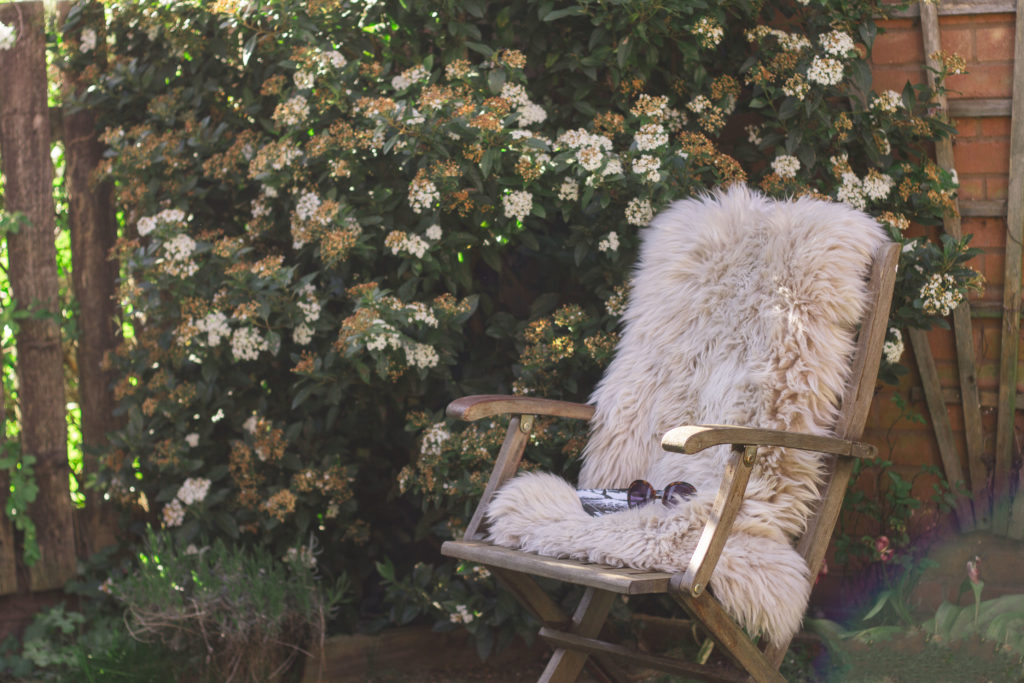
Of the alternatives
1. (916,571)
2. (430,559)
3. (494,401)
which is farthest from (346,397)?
(916,571)

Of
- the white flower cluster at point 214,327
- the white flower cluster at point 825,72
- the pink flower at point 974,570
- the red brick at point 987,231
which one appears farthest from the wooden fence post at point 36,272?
the red brick at point 987,231

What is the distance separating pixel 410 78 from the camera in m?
2.60

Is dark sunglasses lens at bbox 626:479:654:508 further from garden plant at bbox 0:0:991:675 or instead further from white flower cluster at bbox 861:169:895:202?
white flower cluster at bbox 861:169:895:202

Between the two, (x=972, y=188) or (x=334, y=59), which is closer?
(x=334, y=59)

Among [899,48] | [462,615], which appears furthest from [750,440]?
[899,48]

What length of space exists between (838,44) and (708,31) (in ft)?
1.13

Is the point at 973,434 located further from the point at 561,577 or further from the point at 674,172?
the point at 561,577

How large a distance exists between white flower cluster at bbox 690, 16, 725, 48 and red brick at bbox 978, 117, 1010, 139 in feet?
2.84

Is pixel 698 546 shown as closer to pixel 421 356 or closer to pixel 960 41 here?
pixel 421 356

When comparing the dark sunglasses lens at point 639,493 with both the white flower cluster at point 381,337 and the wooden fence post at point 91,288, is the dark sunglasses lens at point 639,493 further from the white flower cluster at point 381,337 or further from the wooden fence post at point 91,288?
the wooden fence post at point 91,288

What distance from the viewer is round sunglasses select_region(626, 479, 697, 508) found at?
2012mm

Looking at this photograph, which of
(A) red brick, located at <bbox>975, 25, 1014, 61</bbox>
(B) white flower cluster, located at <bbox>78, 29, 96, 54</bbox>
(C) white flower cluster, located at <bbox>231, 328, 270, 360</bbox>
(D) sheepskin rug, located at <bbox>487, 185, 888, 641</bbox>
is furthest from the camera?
(B) white flower cluster, located at <bbox>78, 29, 96, 54</bbox>

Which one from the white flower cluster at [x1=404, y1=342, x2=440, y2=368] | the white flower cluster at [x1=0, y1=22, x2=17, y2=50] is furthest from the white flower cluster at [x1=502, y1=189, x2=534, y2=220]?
the white flower cluster at [x1=0, y1=22, x2=17, y2=50]

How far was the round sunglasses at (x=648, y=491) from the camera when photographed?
2.01m
